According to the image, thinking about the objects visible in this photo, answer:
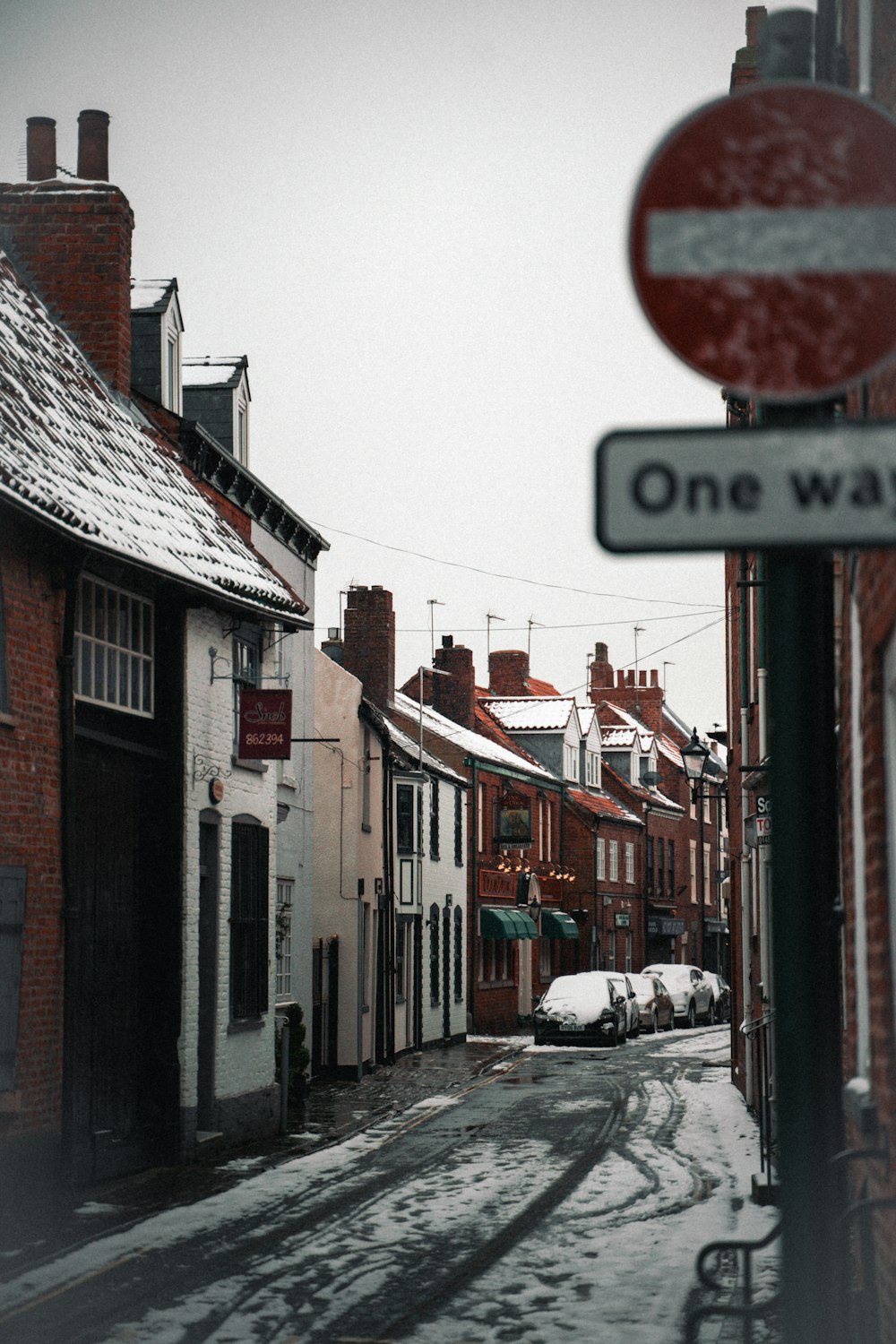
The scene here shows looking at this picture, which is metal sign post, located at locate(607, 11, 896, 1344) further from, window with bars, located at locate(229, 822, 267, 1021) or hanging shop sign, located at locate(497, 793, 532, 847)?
hanging shop sign, located at locate(497, 793, 532, 847)

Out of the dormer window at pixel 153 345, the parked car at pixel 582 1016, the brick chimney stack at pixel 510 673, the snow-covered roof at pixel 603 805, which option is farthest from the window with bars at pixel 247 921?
the brick chimney stack at pixel 510 673

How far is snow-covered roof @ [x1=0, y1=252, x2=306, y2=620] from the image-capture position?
41.5 ft

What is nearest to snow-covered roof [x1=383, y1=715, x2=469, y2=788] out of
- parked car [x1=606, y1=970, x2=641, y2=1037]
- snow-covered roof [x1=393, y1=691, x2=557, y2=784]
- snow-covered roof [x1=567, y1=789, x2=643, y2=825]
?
snow-covered roof [x1=393, y1=691, x2=557, y2=784]

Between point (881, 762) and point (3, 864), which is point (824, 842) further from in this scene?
point (3, 864)

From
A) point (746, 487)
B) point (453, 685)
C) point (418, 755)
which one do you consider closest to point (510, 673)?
point (453, 685)

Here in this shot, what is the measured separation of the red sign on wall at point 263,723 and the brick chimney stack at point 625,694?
51.3 metres

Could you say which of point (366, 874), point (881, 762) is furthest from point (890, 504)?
point (366, 874)

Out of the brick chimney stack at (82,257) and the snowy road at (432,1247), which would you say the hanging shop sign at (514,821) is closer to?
the snowy road at (432,1247)

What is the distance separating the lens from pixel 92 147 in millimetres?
19094

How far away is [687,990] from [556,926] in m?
5.63

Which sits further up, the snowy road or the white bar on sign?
the white bar on sign

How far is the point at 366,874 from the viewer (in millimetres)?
29297

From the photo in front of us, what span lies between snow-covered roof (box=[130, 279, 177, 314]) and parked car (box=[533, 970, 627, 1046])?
59.7ft

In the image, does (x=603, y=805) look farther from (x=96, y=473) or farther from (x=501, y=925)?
(x=96, y=473)
